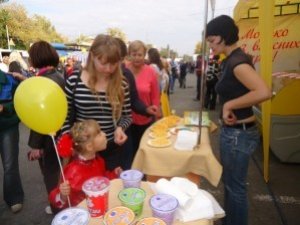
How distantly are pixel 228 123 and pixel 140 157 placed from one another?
776 mm

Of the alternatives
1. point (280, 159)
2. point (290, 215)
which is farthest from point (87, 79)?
point (280, 159)

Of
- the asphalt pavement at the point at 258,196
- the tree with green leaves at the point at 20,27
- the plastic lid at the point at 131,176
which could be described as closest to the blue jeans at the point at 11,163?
the asphalt pavement at the point at 258,196

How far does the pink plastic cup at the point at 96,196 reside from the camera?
48.8 inches

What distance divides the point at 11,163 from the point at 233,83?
2421 millimetres

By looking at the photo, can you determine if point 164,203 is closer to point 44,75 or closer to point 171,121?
point 44,75

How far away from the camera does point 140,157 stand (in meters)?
2.42

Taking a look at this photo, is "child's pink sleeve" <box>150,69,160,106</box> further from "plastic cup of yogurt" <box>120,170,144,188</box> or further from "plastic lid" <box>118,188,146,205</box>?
"plastic lid" <box>118,188,146,205</box>

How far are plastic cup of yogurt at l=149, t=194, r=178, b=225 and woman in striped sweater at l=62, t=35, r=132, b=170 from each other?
86 centimetres

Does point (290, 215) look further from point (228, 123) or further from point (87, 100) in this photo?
point (87, 100)

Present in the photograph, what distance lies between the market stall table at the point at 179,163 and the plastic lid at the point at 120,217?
1.09 m

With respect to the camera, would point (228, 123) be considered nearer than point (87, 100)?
No

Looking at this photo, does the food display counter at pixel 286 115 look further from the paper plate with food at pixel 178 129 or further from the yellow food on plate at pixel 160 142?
the yellow food on plate at pixel 160 142

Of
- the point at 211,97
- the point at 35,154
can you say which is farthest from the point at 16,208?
the point at 211,97

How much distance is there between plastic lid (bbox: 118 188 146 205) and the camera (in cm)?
127
